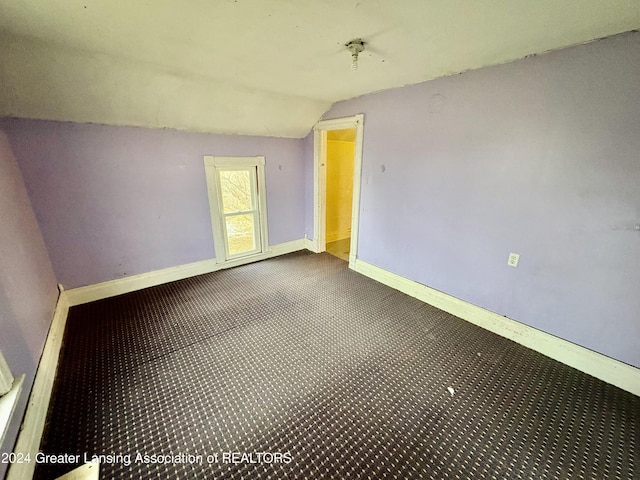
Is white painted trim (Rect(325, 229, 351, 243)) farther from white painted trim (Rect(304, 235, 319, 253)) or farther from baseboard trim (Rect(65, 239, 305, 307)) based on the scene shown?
baseboard trim (Rect(65, 239, 305, 307))

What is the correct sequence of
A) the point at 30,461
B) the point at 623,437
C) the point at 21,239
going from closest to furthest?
the point at 30,461 → the point at 623,437 → the point at 21,239

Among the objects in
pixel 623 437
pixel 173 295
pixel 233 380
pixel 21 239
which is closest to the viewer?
pixel 623 437

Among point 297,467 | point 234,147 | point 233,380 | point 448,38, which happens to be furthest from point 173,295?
point 448,38

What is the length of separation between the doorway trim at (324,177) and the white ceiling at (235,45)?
528 mm

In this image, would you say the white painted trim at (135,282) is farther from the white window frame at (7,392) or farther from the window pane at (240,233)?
the white window frame at (7,392)

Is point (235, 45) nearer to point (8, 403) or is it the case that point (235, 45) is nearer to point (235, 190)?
point (235, 190)

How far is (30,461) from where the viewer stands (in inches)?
47.6

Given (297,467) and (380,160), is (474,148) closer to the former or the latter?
(380,160)

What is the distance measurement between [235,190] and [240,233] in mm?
621

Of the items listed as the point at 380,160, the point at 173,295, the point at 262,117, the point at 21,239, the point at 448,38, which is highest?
the point at 448,38

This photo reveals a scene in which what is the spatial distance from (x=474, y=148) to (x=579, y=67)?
0.72 m

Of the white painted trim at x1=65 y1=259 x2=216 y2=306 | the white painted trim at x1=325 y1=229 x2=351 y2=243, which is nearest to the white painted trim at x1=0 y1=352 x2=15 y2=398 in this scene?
the white painted trim at x1=65 y1=259 x2=216 y2=306

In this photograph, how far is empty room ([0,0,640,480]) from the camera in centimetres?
132

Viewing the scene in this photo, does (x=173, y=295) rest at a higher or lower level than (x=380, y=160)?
lower
